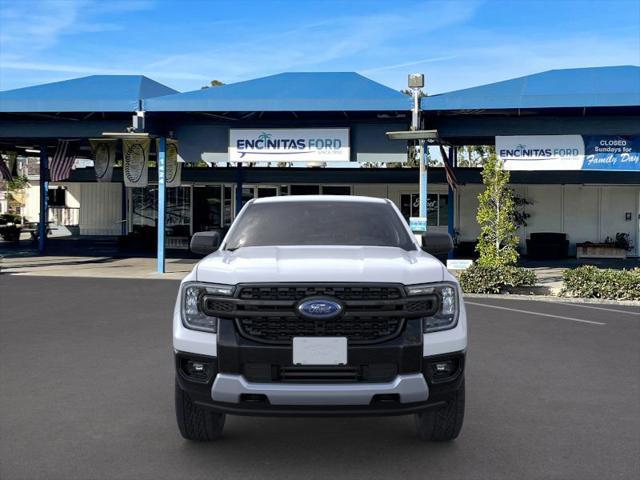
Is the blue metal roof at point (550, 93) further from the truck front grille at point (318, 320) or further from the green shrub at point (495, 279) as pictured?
the truck front grille at point (318, 320)

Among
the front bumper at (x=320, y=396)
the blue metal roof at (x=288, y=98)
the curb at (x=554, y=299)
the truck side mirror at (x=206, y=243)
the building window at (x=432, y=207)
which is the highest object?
the blue metal roof at (x=288, y=98)

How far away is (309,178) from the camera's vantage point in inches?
1113

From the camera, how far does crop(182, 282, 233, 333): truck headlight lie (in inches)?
162

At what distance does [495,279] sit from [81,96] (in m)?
12.5

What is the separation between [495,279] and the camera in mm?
14797

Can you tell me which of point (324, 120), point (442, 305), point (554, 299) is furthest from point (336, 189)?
point (442, 305)

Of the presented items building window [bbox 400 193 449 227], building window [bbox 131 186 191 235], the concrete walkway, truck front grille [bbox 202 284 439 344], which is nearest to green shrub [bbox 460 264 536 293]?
the concrete walkway

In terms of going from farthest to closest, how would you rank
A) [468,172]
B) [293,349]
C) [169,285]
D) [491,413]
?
[468,172], [169,285], [491,413], [293,349]

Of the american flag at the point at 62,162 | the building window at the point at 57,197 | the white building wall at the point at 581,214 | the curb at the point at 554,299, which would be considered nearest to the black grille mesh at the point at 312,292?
the curb at the point at 554,299

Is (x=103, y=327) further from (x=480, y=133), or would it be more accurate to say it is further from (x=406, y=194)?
(x=406, y=194)

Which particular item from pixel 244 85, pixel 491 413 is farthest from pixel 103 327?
pixel 244 85

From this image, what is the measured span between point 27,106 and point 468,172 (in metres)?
16.3

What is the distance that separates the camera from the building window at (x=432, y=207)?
93.4 ft

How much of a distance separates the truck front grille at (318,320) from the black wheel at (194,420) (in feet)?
2.70
